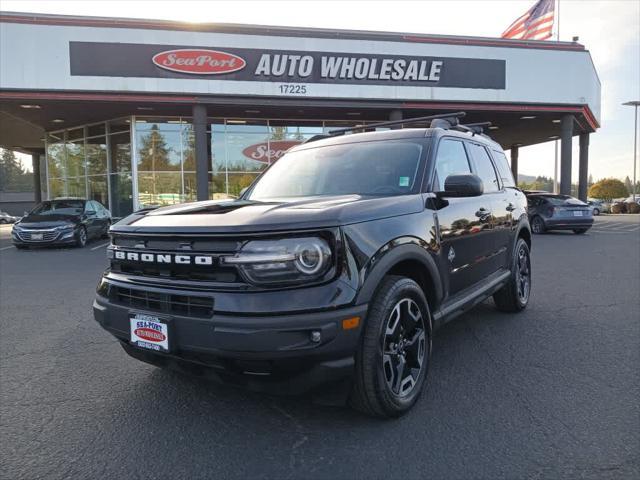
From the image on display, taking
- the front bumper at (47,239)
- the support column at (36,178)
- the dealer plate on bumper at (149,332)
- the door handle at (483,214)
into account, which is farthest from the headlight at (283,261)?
the support column at (36,178)

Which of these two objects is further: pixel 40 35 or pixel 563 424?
pixel 40 35

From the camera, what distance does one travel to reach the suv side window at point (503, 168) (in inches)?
209

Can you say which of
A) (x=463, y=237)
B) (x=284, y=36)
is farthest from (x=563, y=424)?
(x=284, y=36)

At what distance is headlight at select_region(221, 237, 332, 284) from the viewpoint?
248 centimetres

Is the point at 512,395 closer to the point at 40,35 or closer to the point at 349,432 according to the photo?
the point at 349,432

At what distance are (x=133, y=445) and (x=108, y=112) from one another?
64.6 ft

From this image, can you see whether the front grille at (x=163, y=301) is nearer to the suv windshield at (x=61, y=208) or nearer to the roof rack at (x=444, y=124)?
the roof rack at (x=444, y=124)

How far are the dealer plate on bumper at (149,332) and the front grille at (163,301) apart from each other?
0.06 meters

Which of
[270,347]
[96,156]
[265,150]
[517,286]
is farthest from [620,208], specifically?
[270,347]

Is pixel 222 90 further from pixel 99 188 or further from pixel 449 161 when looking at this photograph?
pixel 449 161

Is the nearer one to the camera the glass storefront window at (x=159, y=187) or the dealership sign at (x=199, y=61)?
the dealership sign at (x=199, y=61)

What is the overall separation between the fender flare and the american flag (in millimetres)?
22040

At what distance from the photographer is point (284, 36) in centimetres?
1814

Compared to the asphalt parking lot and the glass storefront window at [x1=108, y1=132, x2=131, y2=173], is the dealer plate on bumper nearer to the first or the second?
the asphalt parking lot
